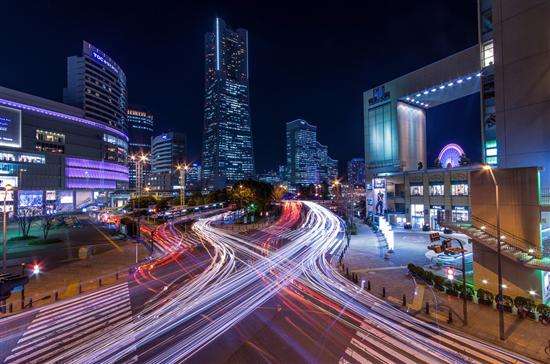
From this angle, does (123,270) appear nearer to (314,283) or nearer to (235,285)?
(235,285)

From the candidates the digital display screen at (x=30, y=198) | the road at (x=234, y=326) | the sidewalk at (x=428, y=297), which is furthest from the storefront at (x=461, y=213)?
the digital display screen at (x=30, y=198)

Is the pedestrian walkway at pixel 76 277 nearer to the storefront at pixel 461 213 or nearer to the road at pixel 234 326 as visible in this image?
the road at pixel 234 326

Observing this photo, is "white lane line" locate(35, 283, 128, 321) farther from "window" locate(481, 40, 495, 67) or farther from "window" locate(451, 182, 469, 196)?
"window" locate(481, 40, 495, 67)

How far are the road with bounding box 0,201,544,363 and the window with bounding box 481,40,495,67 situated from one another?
37.8 m

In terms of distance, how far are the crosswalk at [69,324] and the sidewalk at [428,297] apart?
54.5 feet

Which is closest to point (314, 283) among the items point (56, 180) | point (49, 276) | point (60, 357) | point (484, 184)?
point (484, 184)

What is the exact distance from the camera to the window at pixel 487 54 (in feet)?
139

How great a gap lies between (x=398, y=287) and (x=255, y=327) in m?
12.1

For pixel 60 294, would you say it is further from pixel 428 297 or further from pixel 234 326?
pixel 428 297

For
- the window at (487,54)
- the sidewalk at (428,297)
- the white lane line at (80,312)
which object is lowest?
the sidewalk at (428,297)

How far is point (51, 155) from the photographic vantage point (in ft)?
315

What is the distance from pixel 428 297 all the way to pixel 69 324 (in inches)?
835

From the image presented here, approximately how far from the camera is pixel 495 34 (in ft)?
115

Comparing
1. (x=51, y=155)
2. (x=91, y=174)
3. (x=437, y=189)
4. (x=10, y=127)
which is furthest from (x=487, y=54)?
(x=91, y=174)
